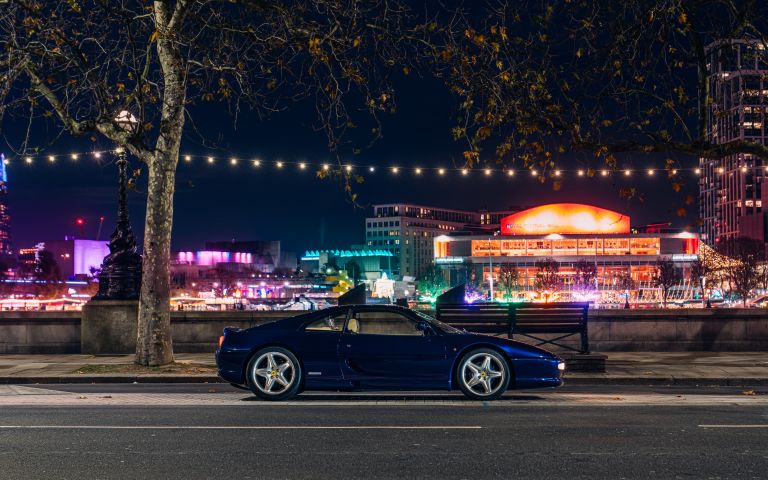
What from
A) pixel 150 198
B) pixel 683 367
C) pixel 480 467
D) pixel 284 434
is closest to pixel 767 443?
pixel 480 467

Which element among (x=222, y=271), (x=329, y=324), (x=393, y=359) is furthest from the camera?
(x=222, y=271)

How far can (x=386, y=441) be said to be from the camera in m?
8.17

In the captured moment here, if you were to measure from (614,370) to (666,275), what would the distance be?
94687mm

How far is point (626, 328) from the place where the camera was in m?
18.5

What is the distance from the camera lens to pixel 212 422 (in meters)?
9.52

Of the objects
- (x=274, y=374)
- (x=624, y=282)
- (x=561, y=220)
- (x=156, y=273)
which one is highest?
(x=561, y=220)

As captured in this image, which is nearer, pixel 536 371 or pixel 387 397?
pixel 536 371

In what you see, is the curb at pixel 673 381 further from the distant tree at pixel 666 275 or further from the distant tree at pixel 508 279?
the distant tree at pixel 508 279

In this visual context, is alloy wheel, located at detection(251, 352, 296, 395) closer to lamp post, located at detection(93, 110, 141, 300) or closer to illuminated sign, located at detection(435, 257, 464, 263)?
lamp post, located at detection(93, 110, 141, 300)

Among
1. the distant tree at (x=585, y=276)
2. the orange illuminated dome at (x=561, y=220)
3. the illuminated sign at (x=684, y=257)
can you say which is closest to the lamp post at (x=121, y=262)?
the distant tree at (x=585, y=276)

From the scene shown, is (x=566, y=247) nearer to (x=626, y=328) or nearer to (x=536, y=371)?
(x=626, y=328)

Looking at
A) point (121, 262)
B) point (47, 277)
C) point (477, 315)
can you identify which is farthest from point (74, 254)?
point (477, 315)

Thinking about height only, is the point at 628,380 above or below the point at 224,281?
below

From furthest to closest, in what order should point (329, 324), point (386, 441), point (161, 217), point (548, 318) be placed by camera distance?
point (161, 217)
point (548, 318)
point (329, 324)
point (386, 441)
